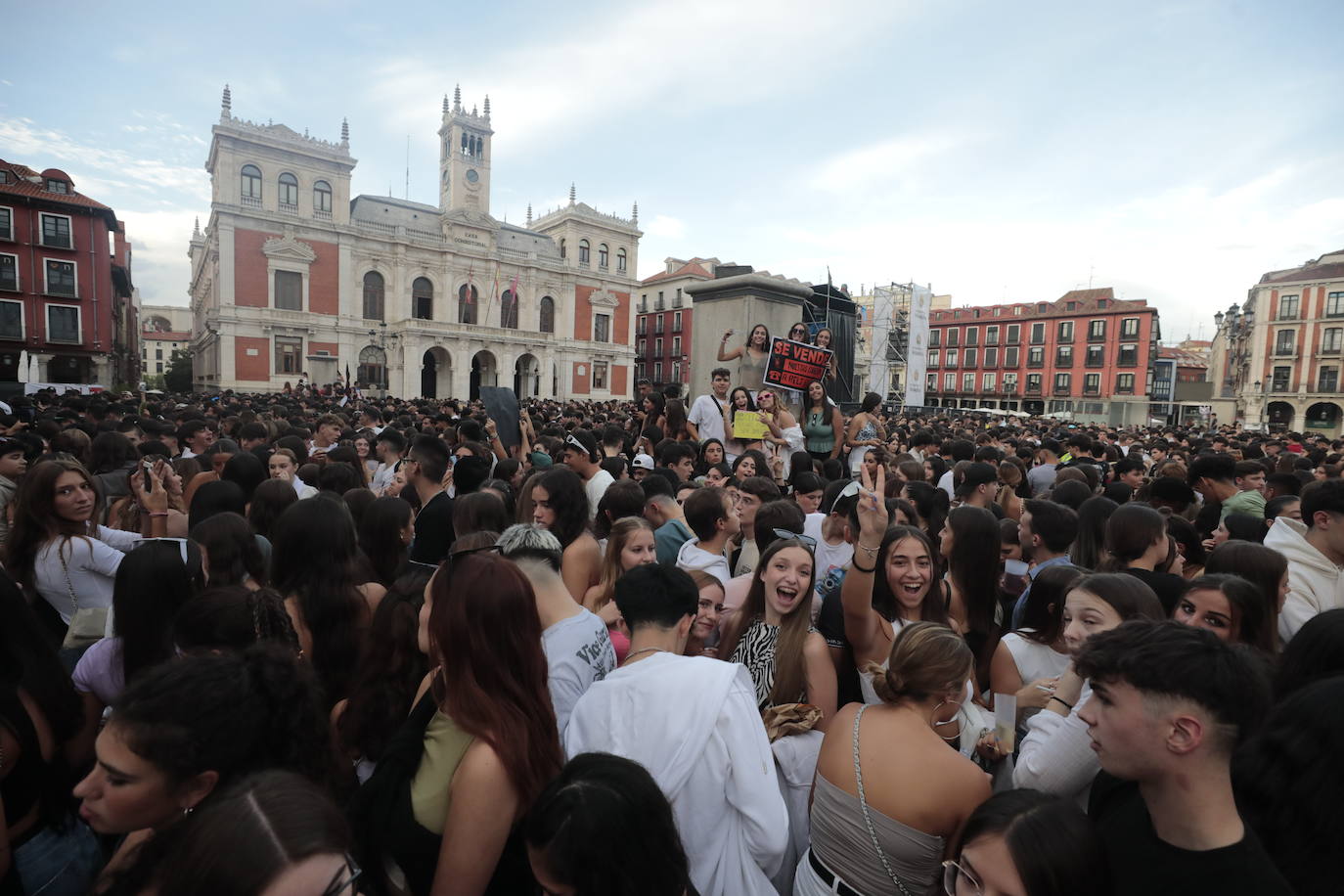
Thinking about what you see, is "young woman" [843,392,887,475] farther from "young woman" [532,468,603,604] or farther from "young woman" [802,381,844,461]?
"young woman" [532,468,603,604]

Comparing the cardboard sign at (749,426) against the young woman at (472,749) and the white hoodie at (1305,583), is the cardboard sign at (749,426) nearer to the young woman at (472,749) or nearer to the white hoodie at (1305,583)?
the white hoodie at (1305,583)

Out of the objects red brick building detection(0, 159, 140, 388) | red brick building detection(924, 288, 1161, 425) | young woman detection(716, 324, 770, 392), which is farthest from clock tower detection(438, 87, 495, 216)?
young woman detection(716, 324, 770, 392)

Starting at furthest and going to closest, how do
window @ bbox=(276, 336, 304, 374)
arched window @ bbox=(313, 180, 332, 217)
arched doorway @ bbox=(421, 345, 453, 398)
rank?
arched doorway @ bbox=(421, 345, 453, 398) < arched window @ bbox=(313, 180, 332, 217) < window @ bbox=(276, 336, 304, 374)

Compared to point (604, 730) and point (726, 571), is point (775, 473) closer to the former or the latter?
point (726, 571)

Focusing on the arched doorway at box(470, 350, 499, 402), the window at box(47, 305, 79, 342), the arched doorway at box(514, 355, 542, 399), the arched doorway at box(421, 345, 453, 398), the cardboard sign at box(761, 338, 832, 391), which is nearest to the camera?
the cardboard sign at box(761, 338, 832, 391)

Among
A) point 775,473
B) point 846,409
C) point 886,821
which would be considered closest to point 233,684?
point 886,821

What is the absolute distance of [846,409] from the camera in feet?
36.4

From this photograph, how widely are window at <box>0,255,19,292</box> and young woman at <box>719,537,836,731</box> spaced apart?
4165cm

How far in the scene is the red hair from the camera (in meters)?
1.78

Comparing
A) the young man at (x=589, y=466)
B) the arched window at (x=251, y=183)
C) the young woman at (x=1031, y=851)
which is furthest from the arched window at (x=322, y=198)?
the young woman at (x=1031, y=851)

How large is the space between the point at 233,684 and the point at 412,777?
1.80 feet

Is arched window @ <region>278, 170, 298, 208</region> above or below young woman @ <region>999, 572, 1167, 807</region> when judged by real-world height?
above

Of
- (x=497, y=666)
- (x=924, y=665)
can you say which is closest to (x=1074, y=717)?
(x=924, y=665)

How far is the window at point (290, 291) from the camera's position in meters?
35.9
